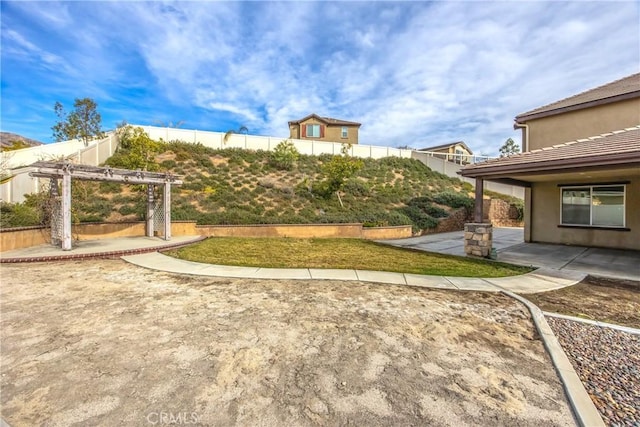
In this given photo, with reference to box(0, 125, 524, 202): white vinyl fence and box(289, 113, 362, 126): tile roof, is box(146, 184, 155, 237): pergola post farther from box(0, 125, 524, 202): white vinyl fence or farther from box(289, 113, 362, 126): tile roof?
box(289, 113, 362, 126): tile roof

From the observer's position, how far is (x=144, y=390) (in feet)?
8.63

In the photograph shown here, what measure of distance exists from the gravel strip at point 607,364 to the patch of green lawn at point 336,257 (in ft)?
9.71

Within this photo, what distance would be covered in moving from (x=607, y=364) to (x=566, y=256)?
7.76 metres

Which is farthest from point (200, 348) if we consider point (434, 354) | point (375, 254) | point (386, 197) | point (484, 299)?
point (386, 197)

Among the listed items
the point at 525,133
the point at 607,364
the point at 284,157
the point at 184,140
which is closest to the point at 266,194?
the point at 284,157

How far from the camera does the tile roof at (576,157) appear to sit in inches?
260

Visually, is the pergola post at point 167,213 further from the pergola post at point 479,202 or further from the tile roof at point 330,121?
the tile roof at point 330,121

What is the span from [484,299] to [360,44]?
36.5ft

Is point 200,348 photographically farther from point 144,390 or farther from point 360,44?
point 360,44

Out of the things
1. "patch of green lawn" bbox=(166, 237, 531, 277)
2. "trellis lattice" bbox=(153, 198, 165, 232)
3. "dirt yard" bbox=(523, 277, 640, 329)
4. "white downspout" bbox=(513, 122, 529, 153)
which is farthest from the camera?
"trellis lattice" bbox=(153, 198, 165, 232)

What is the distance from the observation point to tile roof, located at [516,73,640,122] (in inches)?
387

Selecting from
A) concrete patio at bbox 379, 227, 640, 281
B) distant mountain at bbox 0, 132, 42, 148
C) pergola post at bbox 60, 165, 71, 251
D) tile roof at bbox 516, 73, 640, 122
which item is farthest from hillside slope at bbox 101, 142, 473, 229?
distant mountain at bbox 0, 132, 42, 148

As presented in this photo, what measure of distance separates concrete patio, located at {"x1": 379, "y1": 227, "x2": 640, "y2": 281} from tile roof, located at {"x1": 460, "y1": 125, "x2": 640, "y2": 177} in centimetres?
271

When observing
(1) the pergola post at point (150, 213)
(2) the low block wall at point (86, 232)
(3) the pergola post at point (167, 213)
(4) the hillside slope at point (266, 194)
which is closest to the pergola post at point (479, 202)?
(4) the hillside slope at point (266, 194)
